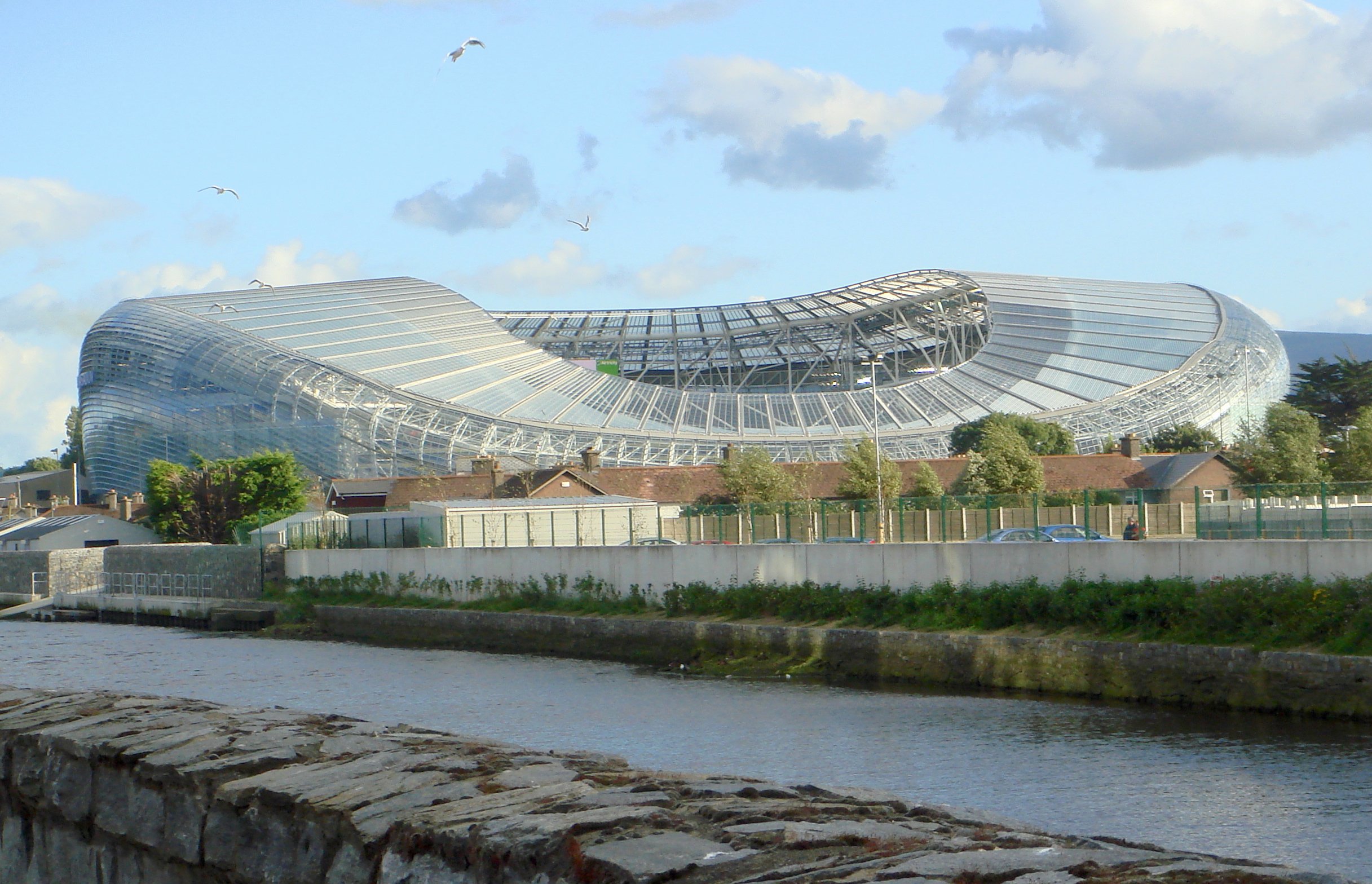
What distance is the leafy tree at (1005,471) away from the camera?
206ft

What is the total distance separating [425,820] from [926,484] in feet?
195

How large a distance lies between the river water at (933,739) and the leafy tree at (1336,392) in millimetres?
60592

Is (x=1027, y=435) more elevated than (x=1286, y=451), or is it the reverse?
(x=1027, y=435)

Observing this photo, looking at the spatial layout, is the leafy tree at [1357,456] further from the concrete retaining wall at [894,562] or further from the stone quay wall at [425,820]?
the stone quay wall at [425,820]

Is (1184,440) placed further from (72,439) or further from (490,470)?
(72,439)

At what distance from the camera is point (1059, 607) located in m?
28.0

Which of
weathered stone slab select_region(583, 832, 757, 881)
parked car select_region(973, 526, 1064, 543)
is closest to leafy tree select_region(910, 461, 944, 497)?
parked car select_region(973, 526, 1064, 543)

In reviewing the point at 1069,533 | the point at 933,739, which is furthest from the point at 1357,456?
the point at 933,739

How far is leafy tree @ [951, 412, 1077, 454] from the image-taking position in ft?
282

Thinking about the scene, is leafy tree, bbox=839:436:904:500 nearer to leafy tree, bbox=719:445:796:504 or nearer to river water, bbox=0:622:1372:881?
leafy tree, bbox=719:445:796:504

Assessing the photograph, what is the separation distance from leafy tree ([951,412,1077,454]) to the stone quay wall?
76.5 m

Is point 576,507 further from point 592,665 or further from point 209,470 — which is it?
point 209,470

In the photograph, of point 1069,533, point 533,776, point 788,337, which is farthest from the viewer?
point 788,337

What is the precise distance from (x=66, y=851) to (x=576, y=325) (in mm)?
121469
